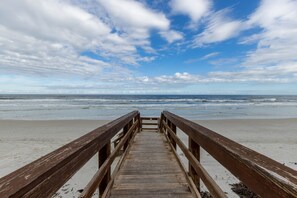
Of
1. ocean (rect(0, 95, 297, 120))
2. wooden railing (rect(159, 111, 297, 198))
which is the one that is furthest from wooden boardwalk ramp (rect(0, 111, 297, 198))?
ocean (rect(0, 95, 297, 120))

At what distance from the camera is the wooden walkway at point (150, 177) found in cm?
288

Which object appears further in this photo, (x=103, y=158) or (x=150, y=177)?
(x=150, y=177)

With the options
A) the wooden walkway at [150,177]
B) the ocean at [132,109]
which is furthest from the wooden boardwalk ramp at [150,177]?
the ocean at [132,109]

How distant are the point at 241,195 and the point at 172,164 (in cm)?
163

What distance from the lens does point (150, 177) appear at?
3463mm

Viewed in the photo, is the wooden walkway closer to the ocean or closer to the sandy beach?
the sandy beach

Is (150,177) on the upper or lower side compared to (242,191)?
upper

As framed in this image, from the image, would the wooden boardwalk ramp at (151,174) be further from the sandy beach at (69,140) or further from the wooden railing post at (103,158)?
the sandy beach at (69,140)

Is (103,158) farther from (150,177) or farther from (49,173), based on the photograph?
(49,173)

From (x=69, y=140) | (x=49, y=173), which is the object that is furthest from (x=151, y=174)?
(x=69, y=140)

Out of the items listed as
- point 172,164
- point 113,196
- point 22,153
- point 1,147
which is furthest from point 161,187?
point 1,147

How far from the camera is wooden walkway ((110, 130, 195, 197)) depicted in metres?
2.88

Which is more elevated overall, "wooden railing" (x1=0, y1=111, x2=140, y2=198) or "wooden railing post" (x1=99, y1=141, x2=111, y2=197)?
"wooden railing" (x1=0, y1=111, x2=140, y2=198)

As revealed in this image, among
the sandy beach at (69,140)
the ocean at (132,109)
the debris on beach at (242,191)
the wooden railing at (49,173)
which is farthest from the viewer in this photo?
the ocean at (132,109)
